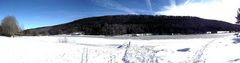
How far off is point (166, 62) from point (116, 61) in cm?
262

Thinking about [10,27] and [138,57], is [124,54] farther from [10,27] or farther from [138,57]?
[10,27]

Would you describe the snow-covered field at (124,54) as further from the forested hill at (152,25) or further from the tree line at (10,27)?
the forested hill at (152,25)

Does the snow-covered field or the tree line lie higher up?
the tree line

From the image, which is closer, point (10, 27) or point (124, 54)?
point (124, 54)

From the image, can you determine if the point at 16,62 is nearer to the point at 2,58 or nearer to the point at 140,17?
the point at 2,58

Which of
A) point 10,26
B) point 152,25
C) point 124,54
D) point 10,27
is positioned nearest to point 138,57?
point 124,54

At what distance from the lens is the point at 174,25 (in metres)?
164

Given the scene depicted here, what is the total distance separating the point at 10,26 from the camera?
99438 millimetres

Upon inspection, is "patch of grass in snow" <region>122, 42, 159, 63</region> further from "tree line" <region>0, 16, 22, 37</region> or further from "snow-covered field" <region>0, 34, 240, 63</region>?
"tree line" <region>0, 16, 22, 37</region>

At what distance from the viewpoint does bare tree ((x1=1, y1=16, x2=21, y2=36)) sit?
99137 millimetres

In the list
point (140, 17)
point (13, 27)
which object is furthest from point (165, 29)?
point (13, 27)

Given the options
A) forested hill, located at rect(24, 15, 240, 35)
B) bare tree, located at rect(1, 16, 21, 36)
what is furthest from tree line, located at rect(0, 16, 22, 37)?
forested hill, located at rect(24, 15, 240, 35)

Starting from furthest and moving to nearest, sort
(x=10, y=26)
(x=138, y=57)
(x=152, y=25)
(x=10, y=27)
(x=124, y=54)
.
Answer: (x=152, y=25)
(x=10, y=27)
(x=10, y=26)
(x=124, y=54)
(x=138, y=57)

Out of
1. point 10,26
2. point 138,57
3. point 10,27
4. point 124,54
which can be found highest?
point 10,26
